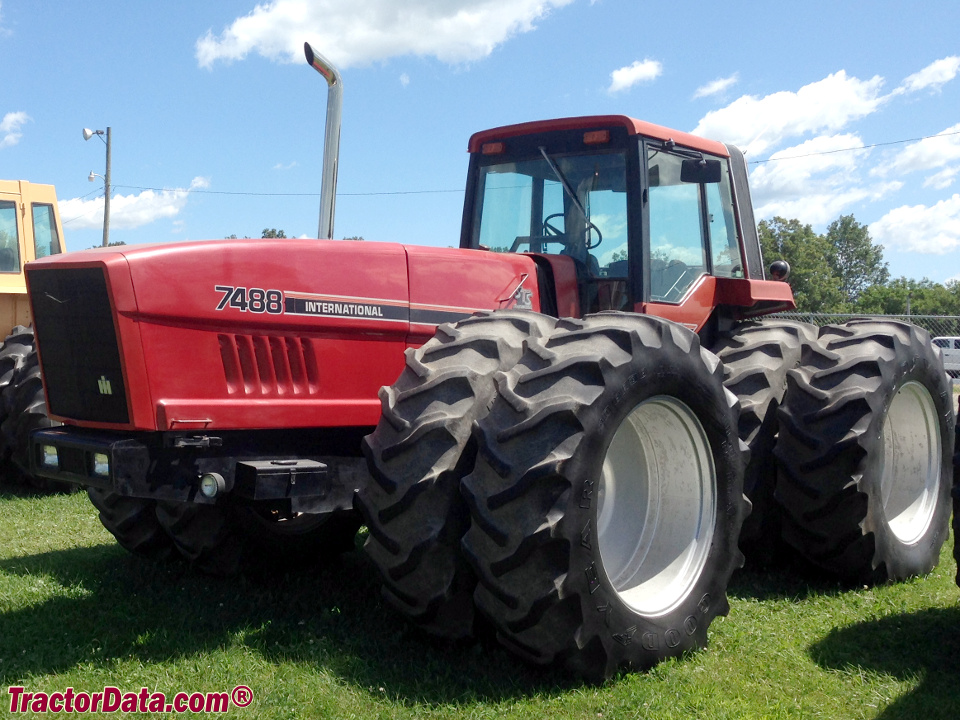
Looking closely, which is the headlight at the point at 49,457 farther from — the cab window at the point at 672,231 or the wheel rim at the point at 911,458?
the wheel rim at the point at 911,458

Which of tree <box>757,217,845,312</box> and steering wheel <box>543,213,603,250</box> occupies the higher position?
tree <box>757,217,845,312</box>

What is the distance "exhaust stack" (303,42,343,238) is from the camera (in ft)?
16.4

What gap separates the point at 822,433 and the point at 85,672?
3.82 m

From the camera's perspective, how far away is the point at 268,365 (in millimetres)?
4242

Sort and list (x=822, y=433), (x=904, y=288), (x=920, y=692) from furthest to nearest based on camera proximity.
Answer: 1. (x=904, y=288)
2. (x=822, y=433)
3. (x=920, y=692)

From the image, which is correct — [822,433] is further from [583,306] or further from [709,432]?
[583,306]

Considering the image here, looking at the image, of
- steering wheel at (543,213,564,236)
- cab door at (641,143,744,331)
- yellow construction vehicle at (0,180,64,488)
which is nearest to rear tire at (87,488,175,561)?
yellow construction vehicle at (0,180,64,488)

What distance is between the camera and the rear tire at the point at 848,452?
509 centimetres

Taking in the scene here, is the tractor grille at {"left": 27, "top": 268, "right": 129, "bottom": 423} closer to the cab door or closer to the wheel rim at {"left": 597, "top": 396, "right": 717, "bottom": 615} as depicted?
the wheel rim at {"left": 597, "top": 396, "right": 717, "bottom": 615}

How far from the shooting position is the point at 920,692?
3871mm

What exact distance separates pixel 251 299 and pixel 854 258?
313ft

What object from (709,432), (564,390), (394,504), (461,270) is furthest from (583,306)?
(394,504)

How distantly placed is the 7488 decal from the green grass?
4.97 ft

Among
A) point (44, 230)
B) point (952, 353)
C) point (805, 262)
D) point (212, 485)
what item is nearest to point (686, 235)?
point (212, 485)
